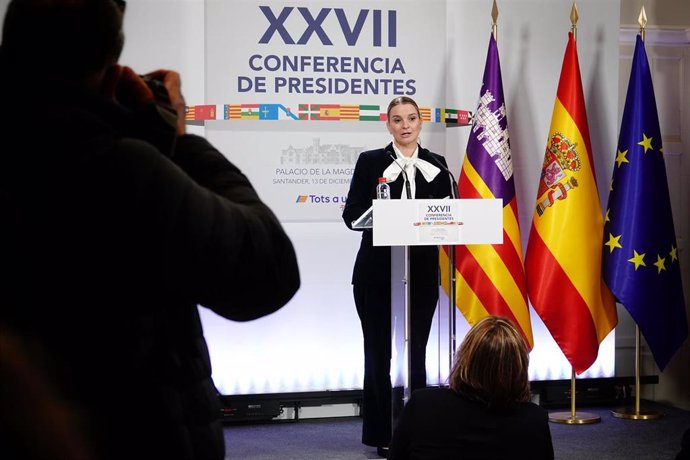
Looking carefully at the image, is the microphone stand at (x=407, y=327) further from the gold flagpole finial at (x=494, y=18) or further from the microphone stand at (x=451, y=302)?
the gold flagpole finial at (x=494, y=18)

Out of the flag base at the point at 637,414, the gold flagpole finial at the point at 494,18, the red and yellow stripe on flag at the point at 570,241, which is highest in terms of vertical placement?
the gold flagpole finial at the point at 494,18

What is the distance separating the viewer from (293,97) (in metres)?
4.91

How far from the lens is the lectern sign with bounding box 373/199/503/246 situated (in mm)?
3258

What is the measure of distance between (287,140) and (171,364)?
407 centimetres

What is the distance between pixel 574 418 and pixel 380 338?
63.8 inches

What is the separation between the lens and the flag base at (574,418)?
496 cm

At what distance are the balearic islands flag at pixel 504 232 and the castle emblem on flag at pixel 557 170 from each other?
19 centimetres

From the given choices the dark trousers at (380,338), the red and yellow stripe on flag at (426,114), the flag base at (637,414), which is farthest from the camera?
the flag base at (637,414)

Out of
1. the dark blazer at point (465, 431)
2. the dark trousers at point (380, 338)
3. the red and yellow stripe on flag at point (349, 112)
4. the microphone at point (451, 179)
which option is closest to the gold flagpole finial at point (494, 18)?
the red and yellow stripe on flag at point (349, 112)

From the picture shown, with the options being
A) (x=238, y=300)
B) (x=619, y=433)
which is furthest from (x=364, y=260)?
(x=238, y=300)

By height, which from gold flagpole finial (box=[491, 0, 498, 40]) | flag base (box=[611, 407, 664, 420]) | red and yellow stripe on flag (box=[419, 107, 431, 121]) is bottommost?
flag base (box=[611, 407, 664, 420])

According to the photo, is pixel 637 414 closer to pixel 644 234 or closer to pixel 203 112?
pixel 644 234

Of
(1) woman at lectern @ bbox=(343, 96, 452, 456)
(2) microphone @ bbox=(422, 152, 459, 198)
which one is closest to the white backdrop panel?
(1) woman at lectern @ bbox=(343, 96, 452, 456)

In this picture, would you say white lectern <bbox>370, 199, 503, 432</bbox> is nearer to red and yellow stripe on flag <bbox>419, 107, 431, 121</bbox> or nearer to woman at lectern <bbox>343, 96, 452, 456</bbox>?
woman at lectern <bbox>343, 96, 452, 456</bbox>
